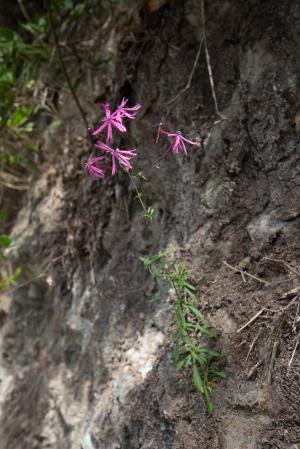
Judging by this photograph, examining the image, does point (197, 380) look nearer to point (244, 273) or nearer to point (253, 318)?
point (253, 318)

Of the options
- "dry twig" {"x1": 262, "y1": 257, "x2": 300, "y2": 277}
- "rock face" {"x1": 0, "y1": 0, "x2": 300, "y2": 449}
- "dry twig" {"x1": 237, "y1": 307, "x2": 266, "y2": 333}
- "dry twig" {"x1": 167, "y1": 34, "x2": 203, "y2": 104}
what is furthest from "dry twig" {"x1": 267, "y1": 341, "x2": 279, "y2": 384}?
"dry twig" {"x1": 167, "y1": 34, "x2": 203, "y2": 104}

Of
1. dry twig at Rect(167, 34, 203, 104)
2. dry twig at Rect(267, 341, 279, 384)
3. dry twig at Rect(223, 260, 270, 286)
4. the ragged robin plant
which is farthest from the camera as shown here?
dry twig at Rect(167, 34, 203, 104)

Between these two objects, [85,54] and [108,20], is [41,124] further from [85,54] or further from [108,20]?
[108,20]

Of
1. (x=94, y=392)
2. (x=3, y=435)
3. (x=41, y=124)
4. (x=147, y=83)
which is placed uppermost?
(x=147, y=83)

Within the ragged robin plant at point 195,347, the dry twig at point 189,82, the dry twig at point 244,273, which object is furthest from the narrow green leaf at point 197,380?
the dry twig at point 189,82

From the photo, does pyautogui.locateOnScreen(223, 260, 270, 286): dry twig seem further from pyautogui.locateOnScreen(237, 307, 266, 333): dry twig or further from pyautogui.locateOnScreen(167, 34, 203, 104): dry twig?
pyautogui.locateOnScreen(167, 34, 203, 104): dry twig

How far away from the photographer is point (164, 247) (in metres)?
2.31

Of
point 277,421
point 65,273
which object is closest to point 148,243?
point 65,273

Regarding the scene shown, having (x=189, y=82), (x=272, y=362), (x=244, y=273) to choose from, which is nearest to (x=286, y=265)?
(x=244, y=273)

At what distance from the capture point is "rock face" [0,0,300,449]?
1656 millimetres

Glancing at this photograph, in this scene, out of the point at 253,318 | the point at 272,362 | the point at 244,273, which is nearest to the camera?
the point at 272,362

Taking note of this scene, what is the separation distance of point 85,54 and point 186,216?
5.56ft

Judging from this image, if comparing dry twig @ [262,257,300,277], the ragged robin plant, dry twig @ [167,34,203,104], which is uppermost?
dry twig @ [167,34,203,104]

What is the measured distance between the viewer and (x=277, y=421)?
1435 mm
